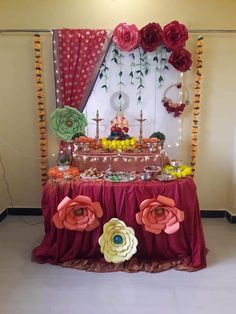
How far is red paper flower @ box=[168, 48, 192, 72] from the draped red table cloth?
4.23 ft

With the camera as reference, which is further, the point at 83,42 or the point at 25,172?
the point at 25,172

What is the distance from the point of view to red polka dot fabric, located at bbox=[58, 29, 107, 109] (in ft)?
10.6

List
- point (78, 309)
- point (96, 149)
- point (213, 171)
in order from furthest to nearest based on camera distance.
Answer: point (213, 171)
point (96, 149)
point (78, 309)

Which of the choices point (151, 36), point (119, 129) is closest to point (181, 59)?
point (151, 36)

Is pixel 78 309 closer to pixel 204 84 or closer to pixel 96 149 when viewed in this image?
pixel 96 149

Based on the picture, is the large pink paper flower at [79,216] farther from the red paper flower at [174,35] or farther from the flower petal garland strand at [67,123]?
the red paper flower at [174,35]

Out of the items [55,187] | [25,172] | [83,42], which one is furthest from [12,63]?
[55,187]

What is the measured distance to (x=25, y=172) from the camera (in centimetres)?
364

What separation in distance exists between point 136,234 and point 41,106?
1852 millimetres

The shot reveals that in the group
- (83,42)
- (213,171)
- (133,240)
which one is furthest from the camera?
(213,171)

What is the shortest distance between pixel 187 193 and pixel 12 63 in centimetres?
244

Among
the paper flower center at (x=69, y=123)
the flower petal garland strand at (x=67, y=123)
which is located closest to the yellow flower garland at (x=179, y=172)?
the flower petal garland strand at (x=67, y=123)

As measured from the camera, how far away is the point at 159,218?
247 centimetres

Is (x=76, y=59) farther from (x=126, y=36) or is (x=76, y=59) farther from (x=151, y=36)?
(x=151, y=36)
